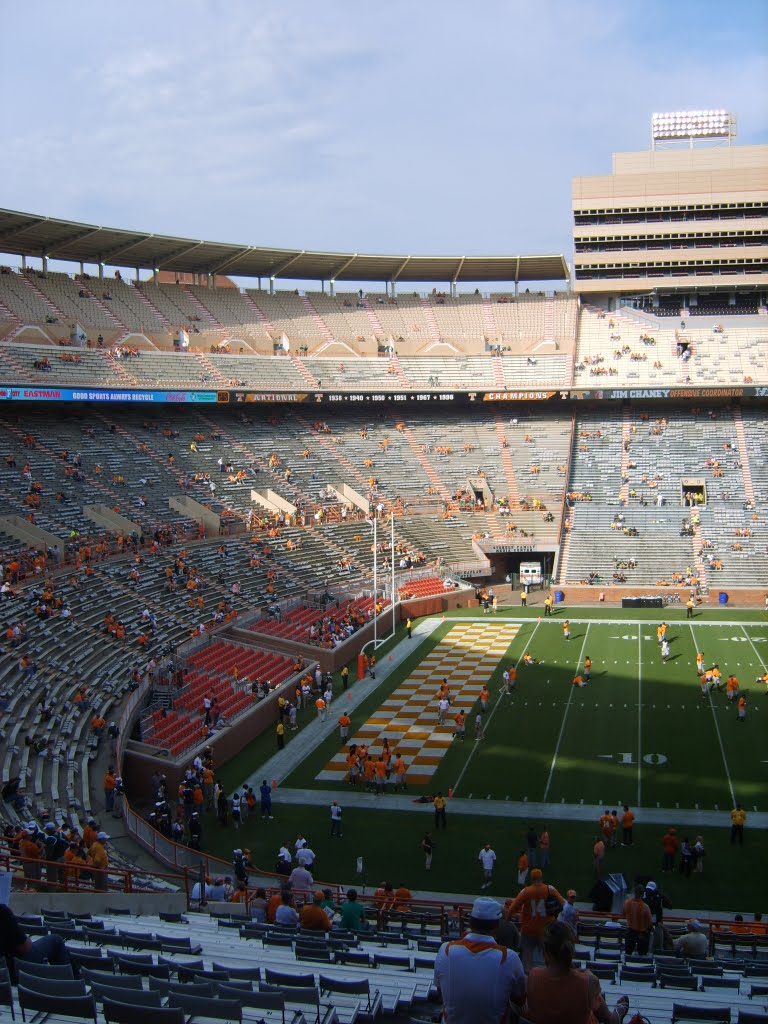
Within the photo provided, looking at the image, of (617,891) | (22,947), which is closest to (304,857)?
(617,891)

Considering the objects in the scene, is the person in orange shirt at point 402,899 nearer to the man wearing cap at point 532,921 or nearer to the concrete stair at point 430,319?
the man wearing cap at point 532,921

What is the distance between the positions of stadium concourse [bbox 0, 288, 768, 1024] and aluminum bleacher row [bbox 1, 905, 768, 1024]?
6 cm

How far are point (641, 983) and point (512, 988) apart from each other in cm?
586

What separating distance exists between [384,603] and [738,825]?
77.3ft

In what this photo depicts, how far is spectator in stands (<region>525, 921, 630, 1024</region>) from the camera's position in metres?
4.90

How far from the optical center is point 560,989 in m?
4.91

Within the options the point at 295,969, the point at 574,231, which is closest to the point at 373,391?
the point at 574,231

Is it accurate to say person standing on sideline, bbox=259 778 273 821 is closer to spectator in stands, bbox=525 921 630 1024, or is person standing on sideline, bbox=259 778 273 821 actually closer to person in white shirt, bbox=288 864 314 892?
person in white shirt, bbox=288 864 314 892

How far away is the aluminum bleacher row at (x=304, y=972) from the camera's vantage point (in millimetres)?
7840

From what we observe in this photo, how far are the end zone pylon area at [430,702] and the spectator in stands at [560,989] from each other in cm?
1971

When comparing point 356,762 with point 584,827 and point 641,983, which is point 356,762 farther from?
point 641,983

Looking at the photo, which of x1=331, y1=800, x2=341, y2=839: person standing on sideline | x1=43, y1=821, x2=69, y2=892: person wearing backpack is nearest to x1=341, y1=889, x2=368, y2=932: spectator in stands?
x1=43, y1=821, x2=69, y2=892: person wearing backpack

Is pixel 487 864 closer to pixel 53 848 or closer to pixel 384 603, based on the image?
pixel 53 848

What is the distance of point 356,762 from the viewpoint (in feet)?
81.0
